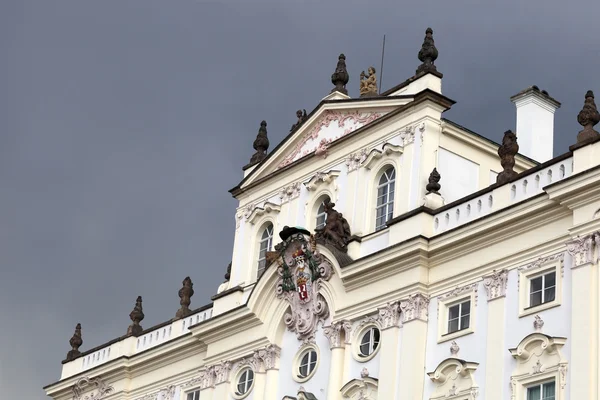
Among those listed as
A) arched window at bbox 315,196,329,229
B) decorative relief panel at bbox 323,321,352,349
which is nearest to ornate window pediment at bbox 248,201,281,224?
arched window at bbox 315,196,329,229

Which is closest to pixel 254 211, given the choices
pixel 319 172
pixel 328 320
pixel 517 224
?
pixel 319 172

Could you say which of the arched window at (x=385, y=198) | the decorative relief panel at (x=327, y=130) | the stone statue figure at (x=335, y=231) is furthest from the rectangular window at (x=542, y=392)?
the decorative relief panel at (x=327, y=130)

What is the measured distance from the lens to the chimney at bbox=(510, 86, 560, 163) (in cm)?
4072

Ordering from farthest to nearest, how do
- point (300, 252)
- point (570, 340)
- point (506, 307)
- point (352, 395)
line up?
point (300, 252) < point (352, 395) < point (506, 307) < point (570, 340)

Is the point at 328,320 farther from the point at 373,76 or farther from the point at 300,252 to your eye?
the point at 373,76

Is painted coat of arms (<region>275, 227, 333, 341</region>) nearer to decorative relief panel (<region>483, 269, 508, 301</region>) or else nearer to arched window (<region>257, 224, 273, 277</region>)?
arched window (<region>257, 224, 273, 277</region>)

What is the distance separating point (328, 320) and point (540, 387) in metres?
8.04

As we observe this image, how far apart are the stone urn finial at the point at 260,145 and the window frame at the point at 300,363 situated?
8340mm

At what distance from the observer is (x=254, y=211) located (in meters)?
42.8

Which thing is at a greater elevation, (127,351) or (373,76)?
(373,76)

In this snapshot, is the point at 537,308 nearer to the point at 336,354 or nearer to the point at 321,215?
the point at 336,354

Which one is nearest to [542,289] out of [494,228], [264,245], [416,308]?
[494,228]

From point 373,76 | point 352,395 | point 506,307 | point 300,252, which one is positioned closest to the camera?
point 506,307

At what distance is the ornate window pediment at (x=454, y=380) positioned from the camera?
3238 centimetres
